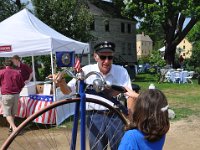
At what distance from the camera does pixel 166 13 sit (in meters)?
29.4

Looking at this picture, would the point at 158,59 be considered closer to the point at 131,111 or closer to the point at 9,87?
the point at 9,87

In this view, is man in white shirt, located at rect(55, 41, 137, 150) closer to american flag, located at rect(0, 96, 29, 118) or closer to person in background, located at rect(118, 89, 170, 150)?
person in background, located at rect(118, 89, 170, 150)

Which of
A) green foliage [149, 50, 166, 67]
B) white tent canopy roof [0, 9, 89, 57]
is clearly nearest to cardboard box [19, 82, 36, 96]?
white tent canopy roof [0, 9, 89, 57]

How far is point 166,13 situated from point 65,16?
30.9ft

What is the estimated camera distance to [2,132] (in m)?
8.83

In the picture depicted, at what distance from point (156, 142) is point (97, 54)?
4.71ft

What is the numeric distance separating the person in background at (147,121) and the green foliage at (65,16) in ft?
69.5

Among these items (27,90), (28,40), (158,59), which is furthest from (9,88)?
(158,59)

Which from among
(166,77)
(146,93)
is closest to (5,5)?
(166,77)

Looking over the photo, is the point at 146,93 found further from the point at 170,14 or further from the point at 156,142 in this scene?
the point at 170,14

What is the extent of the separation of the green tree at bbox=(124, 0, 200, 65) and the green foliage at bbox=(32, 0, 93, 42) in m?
6.91

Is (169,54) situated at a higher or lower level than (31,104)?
higher

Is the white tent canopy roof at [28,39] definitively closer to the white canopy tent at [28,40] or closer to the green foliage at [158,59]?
the white canopy tent at [28,40]

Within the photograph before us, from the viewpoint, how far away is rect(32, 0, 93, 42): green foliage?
2325cm
